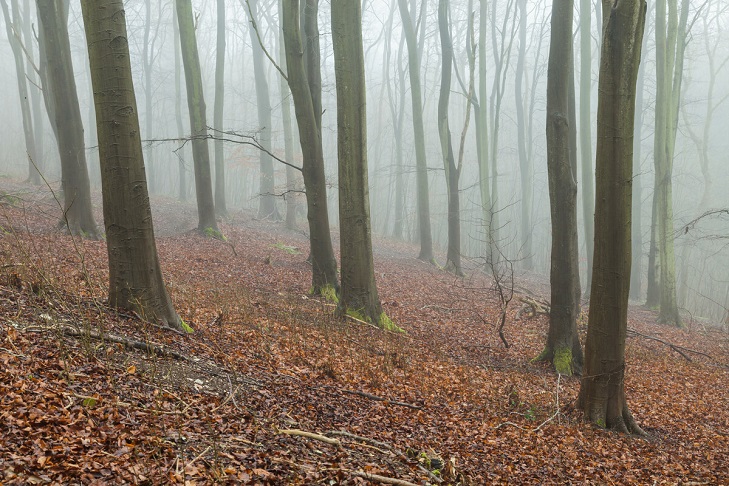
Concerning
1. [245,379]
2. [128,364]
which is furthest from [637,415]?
[128,364]

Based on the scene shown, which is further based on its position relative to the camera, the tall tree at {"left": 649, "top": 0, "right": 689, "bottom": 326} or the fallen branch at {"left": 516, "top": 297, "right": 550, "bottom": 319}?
the tall tree at {"left": 649, "top": 0, "right": 689, "bottom": 326}

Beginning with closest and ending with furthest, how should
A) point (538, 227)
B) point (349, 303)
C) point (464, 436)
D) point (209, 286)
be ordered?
point (464, 436), point (349, 303), point (209, 286), point (538, 227)

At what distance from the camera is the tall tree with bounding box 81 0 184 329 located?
208 inches

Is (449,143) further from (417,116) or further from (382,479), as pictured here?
(382,479)

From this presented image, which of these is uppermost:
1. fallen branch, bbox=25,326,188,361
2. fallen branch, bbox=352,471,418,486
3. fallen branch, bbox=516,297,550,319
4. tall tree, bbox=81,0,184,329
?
tall tree, bbox=81,0,184,329

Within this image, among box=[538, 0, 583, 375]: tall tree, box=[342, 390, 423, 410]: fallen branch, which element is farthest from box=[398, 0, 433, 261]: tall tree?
box=[342, 390, 423, 410]: fallen branch

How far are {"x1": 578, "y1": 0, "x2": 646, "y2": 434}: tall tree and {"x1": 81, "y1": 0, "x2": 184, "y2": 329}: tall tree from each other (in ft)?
15.6

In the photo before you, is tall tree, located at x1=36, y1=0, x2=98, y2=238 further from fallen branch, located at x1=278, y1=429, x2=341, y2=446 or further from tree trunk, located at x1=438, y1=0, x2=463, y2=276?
tree trunk, located at x1=438, y1=0, x2=463, y2=276

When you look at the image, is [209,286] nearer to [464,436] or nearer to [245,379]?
[245,379]

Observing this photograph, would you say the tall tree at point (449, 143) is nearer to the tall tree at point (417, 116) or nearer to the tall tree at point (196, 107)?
the tall tree at point (417, 116)

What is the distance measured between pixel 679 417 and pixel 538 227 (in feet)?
113

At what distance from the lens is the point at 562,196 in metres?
8.06

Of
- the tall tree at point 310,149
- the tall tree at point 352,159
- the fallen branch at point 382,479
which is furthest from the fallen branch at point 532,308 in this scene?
the fallen branch at point 382,479

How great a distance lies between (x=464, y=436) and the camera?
5129 mm
